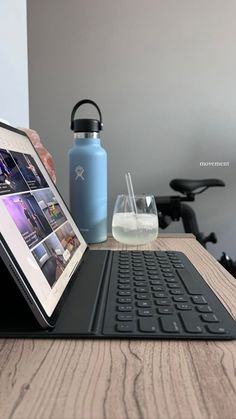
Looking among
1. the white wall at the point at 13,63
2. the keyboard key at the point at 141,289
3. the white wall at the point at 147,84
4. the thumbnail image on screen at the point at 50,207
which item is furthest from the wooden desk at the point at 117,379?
the white wall at the point at 147,84

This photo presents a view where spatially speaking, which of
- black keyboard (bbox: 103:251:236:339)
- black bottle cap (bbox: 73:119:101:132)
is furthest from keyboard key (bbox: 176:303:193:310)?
black bottle cap (bbox: 73:119:101:132)

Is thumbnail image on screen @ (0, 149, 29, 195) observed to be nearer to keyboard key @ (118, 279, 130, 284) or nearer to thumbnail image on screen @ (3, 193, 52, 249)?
thumbnail image on screen @ (3, 193, 52, 249)

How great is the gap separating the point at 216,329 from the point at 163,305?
0.22 ft

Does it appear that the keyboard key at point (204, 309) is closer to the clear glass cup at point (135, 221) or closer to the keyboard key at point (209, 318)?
the keyboard key at point (209, 318)

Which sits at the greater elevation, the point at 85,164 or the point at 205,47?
the point at 205,47

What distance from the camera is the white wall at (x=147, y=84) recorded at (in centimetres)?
180

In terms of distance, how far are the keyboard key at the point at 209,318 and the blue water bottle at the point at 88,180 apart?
45 centimetres

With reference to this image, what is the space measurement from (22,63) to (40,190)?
79 cm

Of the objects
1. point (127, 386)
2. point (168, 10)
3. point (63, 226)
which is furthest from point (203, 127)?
point (127, 386)

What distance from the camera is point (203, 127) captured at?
1.89 m

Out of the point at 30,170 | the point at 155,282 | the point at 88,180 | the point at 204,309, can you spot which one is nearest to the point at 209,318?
the point at 204,309

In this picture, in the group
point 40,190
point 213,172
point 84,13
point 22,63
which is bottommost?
point 213,172

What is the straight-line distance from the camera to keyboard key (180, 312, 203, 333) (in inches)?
13.8

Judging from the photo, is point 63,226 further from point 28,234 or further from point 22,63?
point 22,63
